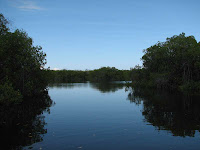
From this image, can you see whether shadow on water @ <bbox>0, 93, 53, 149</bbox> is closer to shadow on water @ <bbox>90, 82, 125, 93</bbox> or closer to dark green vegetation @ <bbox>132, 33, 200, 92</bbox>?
shadow on water @ <bbox>90, 82, 125, 93</bbox>

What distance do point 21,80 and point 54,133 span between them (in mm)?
25543

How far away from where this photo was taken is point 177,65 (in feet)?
205

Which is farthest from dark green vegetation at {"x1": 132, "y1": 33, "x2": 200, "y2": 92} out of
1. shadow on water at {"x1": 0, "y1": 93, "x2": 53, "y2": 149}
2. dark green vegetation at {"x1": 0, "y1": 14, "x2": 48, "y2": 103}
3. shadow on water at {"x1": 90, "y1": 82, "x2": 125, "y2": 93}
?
shadow on water at {"x1": 0, "y1": 93, "x2": 53, "y2": 149}

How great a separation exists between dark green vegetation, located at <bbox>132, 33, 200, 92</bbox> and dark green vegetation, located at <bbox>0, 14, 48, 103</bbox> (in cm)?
4087

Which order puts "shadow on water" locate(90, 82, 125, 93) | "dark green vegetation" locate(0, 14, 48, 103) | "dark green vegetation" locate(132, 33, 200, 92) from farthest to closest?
"shadow on water" locate(90, 82, 125, 93), "dark green vegetation" locate(132, 33, 200, 92), "dark green vegetation" locate(0, 14, 48, 103)

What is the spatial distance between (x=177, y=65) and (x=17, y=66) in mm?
49808

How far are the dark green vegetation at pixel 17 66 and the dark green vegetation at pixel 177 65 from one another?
134 ft

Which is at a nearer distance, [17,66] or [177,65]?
[17,66]

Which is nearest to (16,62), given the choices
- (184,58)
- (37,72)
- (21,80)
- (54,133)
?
(21,80)

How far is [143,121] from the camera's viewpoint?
1850 cm

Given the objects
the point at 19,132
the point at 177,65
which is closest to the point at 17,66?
the point at 19,132

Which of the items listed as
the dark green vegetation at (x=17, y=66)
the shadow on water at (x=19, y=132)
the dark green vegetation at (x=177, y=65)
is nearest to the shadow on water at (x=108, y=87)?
the dark green vegetation at (x=177, y=65)

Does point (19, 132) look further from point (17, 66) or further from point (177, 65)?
point (177, 65)

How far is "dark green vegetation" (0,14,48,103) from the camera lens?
26875mm
